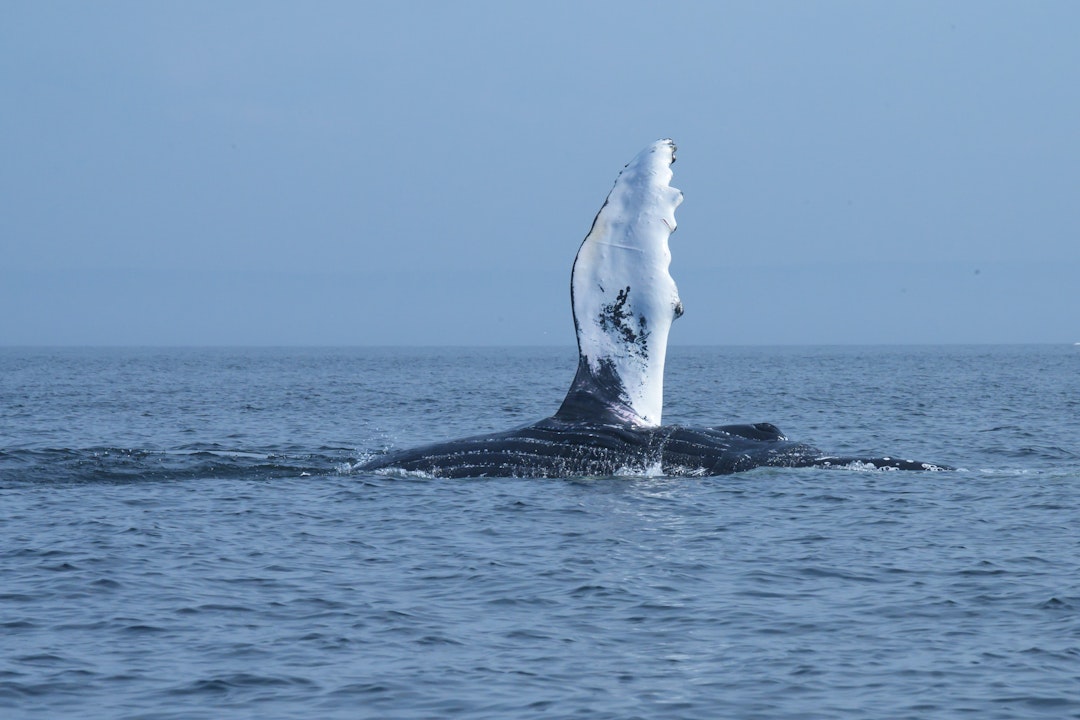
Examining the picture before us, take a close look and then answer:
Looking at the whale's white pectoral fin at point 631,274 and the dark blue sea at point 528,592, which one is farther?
the whale's white pectoral fin at point 631,274

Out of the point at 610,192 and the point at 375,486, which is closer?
the point at 610,192

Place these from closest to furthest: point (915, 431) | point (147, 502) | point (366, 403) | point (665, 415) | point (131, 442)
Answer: point (147, 502) → point (131, 442) → point (915, 431) → point (665, 415) → point (366, 403)

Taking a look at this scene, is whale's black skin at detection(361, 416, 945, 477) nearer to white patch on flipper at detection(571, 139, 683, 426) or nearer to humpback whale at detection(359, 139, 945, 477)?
humpback whale at detection(359, 139, 945, 477)

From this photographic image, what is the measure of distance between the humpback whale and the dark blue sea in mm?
329

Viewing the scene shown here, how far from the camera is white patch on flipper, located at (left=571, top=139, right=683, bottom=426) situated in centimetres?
1477

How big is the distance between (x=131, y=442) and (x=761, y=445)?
47.2ft

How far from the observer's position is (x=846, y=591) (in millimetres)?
11773

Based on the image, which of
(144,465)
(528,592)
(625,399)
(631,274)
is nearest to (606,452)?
(625,399)

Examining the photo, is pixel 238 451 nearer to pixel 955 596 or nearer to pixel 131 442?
pixel 131 442

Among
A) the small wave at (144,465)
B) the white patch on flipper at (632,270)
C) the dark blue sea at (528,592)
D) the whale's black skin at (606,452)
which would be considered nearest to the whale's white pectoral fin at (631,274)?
the white patch on flipper at (632,270)

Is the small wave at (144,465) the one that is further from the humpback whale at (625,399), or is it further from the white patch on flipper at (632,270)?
the white patch on flipper at (632,270)

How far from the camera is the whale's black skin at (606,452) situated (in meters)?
16.2

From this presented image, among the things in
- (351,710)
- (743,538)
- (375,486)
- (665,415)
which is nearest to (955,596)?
(743,538)

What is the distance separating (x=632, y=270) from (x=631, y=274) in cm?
5
